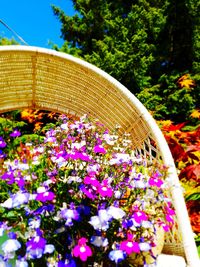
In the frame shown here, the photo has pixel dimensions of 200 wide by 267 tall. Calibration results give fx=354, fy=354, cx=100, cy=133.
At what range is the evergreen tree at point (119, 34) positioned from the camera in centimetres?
499

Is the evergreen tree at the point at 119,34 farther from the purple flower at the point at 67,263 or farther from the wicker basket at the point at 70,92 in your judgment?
the purple flower at the point at 67,263

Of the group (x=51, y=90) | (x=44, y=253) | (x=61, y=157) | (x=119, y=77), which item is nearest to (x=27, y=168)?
(x=61, y=157)

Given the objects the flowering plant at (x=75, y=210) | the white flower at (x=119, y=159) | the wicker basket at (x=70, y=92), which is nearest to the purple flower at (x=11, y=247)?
the flowering plant at (x=75, y=210)

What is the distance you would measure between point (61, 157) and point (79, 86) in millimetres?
887

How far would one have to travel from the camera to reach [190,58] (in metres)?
6.01

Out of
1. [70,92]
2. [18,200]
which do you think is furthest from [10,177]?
[70,92]

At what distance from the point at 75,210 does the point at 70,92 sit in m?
1.12

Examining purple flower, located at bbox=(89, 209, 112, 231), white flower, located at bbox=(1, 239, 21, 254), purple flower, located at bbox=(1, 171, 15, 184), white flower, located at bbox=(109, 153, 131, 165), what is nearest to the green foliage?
white flower, located at bbox=(109, 153, 131, 165)

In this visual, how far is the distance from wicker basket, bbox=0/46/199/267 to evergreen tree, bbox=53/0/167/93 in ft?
10.0

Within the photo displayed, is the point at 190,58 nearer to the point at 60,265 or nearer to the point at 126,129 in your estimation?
the point at 126,129

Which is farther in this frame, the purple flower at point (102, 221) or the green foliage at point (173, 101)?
the green foliage at point (173, 101)

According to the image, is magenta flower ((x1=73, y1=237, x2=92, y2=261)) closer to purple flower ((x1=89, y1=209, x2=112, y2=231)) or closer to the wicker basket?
purple flower ((x1=89, y1=209, x2=112, y2=231))

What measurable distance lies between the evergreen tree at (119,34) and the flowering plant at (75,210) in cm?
395

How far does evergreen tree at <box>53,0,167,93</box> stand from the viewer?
499 centimetres
